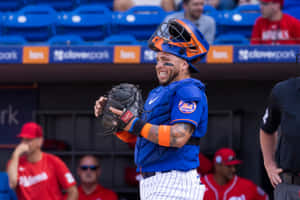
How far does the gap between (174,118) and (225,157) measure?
2.70 m

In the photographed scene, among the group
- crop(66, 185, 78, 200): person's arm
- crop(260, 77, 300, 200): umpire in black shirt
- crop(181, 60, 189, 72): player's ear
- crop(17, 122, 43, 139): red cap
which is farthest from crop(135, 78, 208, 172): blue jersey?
crop(17, 122, 43, 139): red cap

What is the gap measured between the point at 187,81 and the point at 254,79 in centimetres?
313

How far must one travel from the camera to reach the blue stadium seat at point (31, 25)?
650 cm

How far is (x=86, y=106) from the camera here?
5867 millimetres

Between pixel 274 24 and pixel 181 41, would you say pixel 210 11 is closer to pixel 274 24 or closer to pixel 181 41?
pixel 274 24

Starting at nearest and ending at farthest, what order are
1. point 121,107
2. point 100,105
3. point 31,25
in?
1. point 121,107
2. point 100,105
3. point 31,25

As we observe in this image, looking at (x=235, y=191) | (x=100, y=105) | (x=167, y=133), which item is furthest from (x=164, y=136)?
(x=235, y=191)

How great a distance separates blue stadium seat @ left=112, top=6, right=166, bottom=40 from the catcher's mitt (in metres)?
3.78

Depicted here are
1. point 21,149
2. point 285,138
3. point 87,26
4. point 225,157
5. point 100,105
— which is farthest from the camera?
point 87,26

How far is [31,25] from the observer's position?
6539 mm

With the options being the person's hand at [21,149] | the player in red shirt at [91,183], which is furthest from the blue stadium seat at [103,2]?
the person's hand at [21,149]

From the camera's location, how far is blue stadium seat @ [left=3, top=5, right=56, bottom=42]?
6.50 metres

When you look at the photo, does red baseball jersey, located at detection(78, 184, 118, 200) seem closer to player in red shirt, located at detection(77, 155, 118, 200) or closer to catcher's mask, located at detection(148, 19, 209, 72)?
player in red shirt, located at detection(77, 155, 118, 200)

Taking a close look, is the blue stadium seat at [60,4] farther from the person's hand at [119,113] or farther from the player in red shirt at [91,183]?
the person's hand at [119,113]
